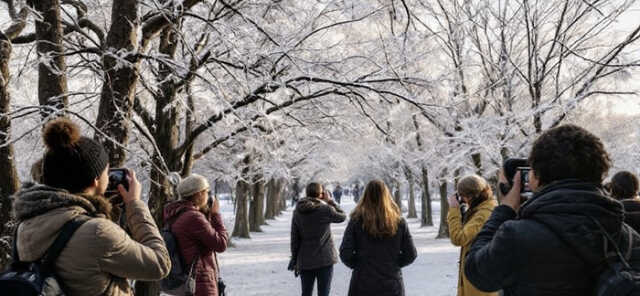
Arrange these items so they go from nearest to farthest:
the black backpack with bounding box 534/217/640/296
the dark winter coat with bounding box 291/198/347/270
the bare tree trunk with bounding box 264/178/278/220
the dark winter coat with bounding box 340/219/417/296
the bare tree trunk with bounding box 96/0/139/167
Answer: the black backpack with bounding box 534/217/640/296 < the dark winter coat with bounding box 340/219/417/296 < the bare tree trunk with bounding box 96/0/139/167 < the dark winter coat with bounding box 291/198/347/270 < the bare tree trunk with bounding box 264/178/278/220

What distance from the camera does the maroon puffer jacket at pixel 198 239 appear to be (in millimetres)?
3834

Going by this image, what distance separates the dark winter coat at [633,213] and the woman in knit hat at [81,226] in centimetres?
304

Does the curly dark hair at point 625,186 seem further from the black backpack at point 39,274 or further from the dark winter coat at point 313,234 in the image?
the black backpack at point 39,274

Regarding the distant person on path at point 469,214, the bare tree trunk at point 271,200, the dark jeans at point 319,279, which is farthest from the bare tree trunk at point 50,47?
the bare tree trunk at point 271,200

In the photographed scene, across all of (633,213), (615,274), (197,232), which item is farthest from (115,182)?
(633,213)

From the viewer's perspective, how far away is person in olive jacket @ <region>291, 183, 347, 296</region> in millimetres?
5453

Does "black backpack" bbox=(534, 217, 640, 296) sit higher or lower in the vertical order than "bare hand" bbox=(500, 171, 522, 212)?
lower

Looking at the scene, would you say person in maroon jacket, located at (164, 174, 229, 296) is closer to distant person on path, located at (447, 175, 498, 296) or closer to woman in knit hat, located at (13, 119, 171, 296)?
woman in knit hat, located at (13, 119, 171, 296)

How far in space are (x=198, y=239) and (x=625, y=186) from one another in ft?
11.0

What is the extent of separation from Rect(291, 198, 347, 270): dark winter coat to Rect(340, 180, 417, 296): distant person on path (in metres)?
1.35

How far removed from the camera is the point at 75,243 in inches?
71.0

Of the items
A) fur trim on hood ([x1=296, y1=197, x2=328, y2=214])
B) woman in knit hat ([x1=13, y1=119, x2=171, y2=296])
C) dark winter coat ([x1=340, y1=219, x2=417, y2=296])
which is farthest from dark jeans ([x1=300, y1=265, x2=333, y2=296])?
woman in knit hat ([x1=13, y1=119, x2=171, y2=296])

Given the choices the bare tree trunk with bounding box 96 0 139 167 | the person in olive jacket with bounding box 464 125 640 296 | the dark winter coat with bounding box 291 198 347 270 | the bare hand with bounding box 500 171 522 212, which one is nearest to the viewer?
the person in olive jacket with bounding box 464 125 640 296

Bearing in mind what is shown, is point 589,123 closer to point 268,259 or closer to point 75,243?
point 268,259
